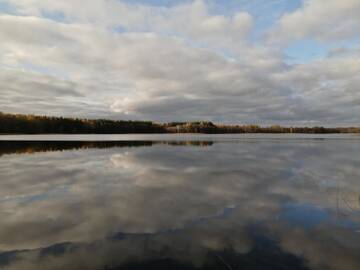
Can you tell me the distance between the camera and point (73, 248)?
17.5ft

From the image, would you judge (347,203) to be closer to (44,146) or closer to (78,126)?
(44,146)

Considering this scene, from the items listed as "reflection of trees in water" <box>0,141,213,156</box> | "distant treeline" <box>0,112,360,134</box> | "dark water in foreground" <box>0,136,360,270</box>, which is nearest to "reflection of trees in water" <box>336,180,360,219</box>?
"dark water in foreground" <box>0,136,360,270</box>

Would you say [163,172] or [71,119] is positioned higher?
[71,119]

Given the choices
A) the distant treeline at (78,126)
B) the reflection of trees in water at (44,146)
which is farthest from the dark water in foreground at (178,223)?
the distant treeline at (78,126)

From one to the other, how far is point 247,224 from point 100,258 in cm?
374

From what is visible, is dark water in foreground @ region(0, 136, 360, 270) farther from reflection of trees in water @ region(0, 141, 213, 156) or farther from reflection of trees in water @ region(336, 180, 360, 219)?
reflection of trees in water @ region(0, 141, 213, 156)

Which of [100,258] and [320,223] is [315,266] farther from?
[100,258]

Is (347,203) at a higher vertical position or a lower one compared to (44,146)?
lower

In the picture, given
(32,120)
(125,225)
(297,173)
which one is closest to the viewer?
(125,225)

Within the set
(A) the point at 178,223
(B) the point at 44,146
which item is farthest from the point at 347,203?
(B) the point at 44,146

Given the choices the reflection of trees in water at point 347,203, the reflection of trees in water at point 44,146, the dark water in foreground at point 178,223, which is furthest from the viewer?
the reflection of trees in water at point 44,146

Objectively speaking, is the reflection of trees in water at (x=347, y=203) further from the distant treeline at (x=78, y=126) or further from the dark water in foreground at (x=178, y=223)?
the distant treeline at (x=78, y=126)

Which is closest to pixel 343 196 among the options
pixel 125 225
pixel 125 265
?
pixel 125 225

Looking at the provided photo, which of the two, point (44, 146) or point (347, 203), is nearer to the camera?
point (347, 203)
